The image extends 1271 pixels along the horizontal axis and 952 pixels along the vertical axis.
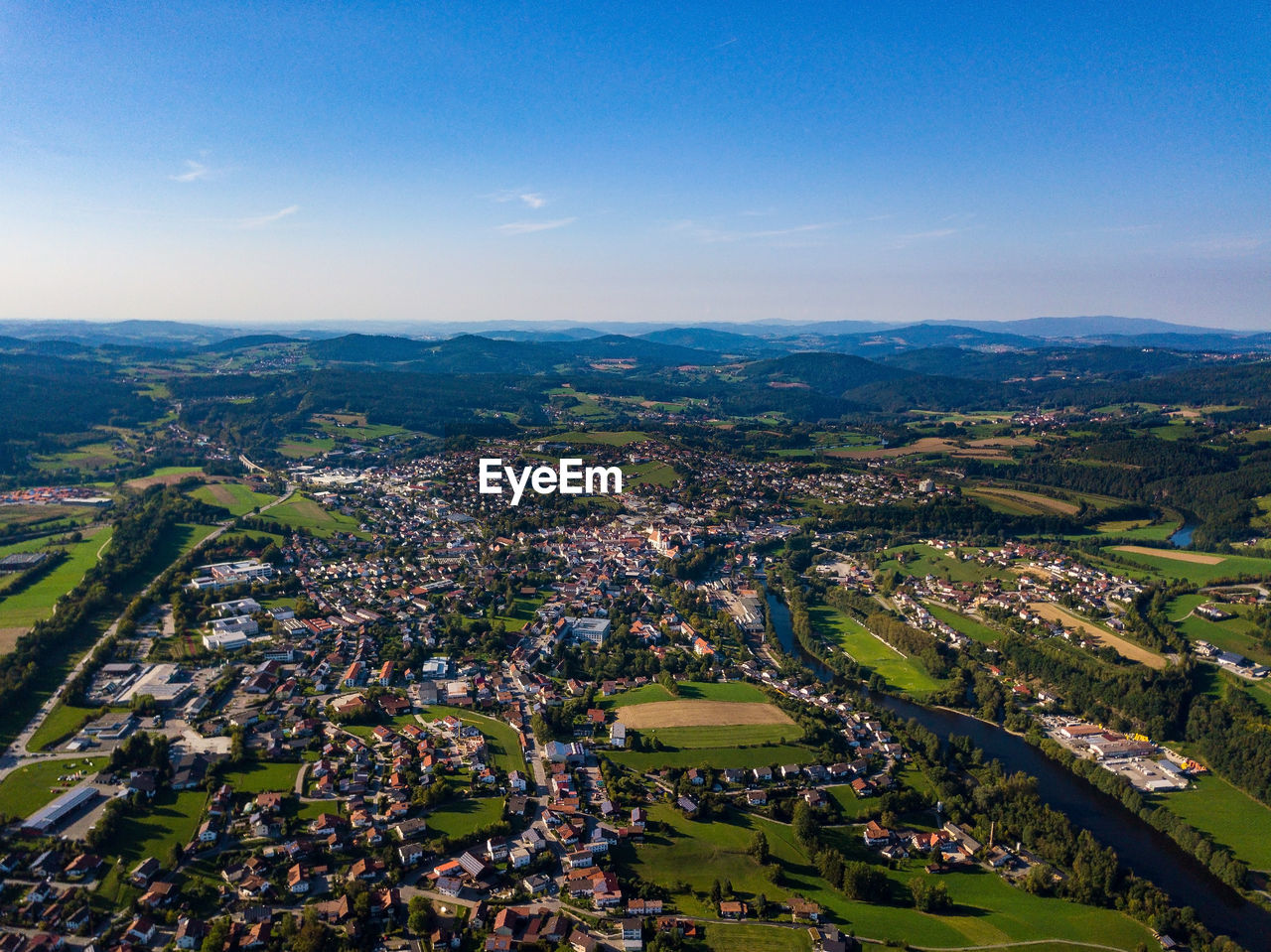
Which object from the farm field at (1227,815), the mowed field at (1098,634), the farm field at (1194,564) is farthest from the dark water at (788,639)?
the farm field at (1194,564)

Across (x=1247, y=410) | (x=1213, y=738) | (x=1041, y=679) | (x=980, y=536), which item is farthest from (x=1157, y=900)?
(x=1247, y=410)

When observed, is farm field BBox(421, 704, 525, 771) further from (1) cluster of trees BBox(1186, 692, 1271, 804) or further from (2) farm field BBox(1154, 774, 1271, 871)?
(1) cluster of trees BBox(1186, 692, 1271, 804)

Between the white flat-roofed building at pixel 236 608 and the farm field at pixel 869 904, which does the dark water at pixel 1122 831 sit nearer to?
the farm field at pixel 869 904

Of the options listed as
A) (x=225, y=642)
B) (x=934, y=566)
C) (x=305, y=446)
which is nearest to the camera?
(x=225, y=642)

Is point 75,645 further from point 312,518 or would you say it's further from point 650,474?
point 650,474

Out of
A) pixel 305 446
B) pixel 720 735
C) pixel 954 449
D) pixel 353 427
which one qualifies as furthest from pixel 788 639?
pixel 353 427

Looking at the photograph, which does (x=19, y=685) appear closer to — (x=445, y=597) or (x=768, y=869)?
(x=445, y=597)

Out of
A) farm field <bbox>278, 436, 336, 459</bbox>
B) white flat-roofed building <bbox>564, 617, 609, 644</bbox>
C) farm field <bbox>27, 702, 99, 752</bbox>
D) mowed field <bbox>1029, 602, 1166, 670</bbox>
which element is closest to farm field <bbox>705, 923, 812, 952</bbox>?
white flat-roofed building <bbox>564, 617, 609, 644</bbox>

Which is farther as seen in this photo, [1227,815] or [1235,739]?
[1235,739]
